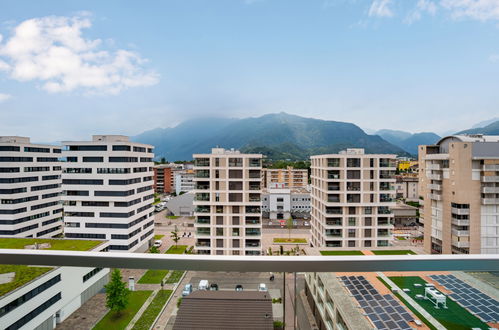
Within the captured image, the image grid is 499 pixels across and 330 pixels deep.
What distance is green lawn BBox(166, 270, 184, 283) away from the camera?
1.05 m

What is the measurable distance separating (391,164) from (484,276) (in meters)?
11.8

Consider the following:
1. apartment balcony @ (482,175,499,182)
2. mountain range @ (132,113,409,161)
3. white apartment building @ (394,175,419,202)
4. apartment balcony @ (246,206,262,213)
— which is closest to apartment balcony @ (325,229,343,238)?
apartment balcony @ (246,206,262,213)

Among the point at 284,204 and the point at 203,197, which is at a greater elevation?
the point at 203,197

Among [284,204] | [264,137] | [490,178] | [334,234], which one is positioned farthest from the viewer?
Result: [264,137]

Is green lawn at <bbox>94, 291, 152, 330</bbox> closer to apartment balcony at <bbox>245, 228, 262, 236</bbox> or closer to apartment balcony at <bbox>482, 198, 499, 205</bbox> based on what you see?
apartment balcony at <bbox>245, 228, 262, 236</bbox>

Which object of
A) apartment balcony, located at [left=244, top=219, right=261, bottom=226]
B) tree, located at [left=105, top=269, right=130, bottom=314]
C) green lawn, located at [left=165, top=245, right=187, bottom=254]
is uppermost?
tree, located at [left=105, top=269, right=130, bottom=314]

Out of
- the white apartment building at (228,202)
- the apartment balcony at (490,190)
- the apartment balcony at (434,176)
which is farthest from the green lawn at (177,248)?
the apartment balcony at (490,190)

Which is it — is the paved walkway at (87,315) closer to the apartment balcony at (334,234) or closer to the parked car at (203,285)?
the parked car at (203,285)

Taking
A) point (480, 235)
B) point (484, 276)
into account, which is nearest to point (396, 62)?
point (480, 235)

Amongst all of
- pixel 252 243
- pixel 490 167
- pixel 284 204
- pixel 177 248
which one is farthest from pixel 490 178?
pixel 177 248

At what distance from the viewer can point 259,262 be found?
959 mm

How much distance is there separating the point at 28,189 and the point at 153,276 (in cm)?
1705

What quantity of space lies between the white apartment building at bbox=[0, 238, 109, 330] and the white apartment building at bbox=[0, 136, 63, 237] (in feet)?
52.5

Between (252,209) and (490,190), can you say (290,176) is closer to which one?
(252,209)
